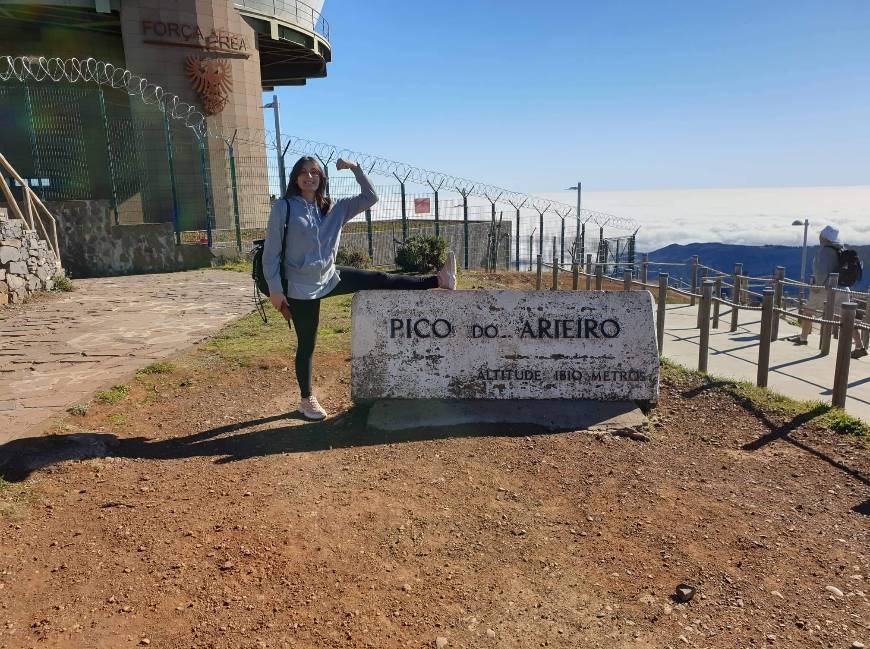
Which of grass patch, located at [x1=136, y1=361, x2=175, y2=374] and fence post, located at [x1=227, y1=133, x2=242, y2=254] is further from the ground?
fence post, located at [x1=227, y1=133, x2=242, y2=254]

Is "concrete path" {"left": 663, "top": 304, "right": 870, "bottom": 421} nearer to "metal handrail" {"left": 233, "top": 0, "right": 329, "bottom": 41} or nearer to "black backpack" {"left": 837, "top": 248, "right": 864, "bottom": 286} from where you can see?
"black backpack" {"left": 837, "top": 248, "right": 864, "bottom": 286}

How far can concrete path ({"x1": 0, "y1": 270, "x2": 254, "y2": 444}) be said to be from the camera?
4727 mm

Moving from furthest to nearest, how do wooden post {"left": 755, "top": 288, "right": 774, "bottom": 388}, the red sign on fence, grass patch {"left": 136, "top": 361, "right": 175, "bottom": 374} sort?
1. the red sign on fence
2. grass patch {"left": 136, "top": 361, "right": 175, "bottom": 374}
3. wooden post {"left": 755, "top": 288, "right": 774, "bottom": 388}

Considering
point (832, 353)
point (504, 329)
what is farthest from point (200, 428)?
point (832, 353)

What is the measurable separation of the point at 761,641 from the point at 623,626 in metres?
0.47

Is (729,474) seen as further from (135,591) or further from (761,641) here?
(135,591)

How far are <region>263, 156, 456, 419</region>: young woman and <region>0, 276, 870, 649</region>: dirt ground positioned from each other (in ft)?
2.71

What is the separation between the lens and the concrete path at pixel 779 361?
19.5 ft

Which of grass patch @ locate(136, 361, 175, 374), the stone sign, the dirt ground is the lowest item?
the dirt ground

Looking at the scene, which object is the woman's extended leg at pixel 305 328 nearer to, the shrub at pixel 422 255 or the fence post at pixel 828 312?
the fence post at pixel 828 312

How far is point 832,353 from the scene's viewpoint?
306 inches

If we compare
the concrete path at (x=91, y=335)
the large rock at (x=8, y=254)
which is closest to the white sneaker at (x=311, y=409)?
the concrete path at (x=91, y=335)

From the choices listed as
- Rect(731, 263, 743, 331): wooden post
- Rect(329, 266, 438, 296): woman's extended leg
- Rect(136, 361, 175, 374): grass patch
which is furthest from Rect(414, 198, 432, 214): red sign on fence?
Rect(329, 266, 438, 296): woman's extended leg

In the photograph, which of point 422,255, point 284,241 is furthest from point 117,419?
point 422,255
